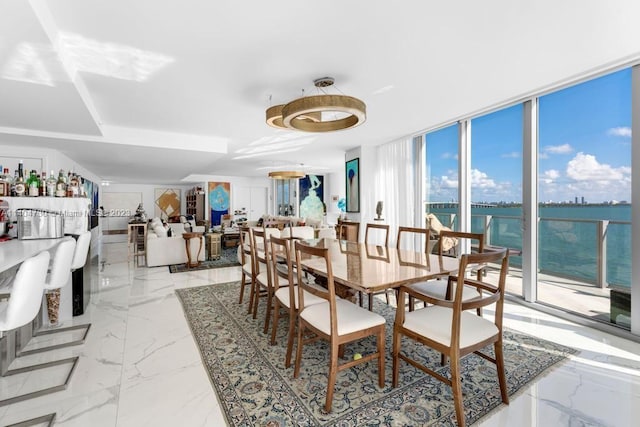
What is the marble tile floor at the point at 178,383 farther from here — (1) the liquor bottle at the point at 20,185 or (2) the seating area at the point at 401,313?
(1) the liquor bottle at the point at 20,185

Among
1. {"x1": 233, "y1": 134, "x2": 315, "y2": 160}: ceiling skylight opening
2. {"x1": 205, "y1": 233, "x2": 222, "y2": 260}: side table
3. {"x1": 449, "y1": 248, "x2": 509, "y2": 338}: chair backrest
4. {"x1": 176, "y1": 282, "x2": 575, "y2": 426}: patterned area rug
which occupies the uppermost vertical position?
{"x1": 233, "y1": 134, "x2": 315, "y2": 160}: ceiling skylight opening

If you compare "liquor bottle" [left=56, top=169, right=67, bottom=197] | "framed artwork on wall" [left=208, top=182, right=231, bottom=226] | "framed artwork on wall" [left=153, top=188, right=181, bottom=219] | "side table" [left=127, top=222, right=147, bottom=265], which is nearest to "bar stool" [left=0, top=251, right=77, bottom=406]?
"liquor bottle" [left=56, top=169, right=67, bottom=197]

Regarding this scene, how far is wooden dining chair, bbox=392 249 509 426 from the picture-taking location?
1547 mm

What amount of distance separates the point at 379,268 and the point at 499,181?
2748 mm

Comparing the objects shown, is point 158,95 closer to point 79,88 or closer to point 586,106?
point 79,88

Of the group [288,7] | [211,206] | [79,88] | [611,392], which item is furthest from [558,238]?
[211,206]

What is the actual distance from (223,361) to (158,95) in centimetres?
274

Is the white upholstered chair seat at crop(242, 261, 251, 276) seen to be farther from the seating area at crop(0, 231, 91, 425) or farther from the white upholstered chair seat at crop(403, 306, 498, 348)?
the white upholstered chair seat at crop(403, 306, 498, 348)

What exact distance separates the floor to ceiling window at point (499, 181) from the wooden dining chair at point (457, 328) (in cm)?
228

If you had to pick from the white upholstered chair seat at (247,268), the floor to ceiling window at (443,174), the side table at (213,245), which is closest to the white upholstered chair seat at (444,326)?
→ the white upholstered chair seat at (247,268)

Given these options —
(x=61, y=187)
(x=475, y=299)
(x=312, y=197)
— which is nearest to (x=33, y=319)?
(x=61, y=187)

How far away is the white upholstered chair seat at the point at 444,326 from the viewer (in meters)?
1.64

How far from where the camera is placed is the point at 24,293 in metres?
1.52

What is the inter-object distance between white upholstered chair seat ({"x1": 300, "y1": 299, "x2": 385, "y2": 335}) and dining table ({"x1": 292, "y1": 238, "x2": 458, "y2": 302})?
185mm
